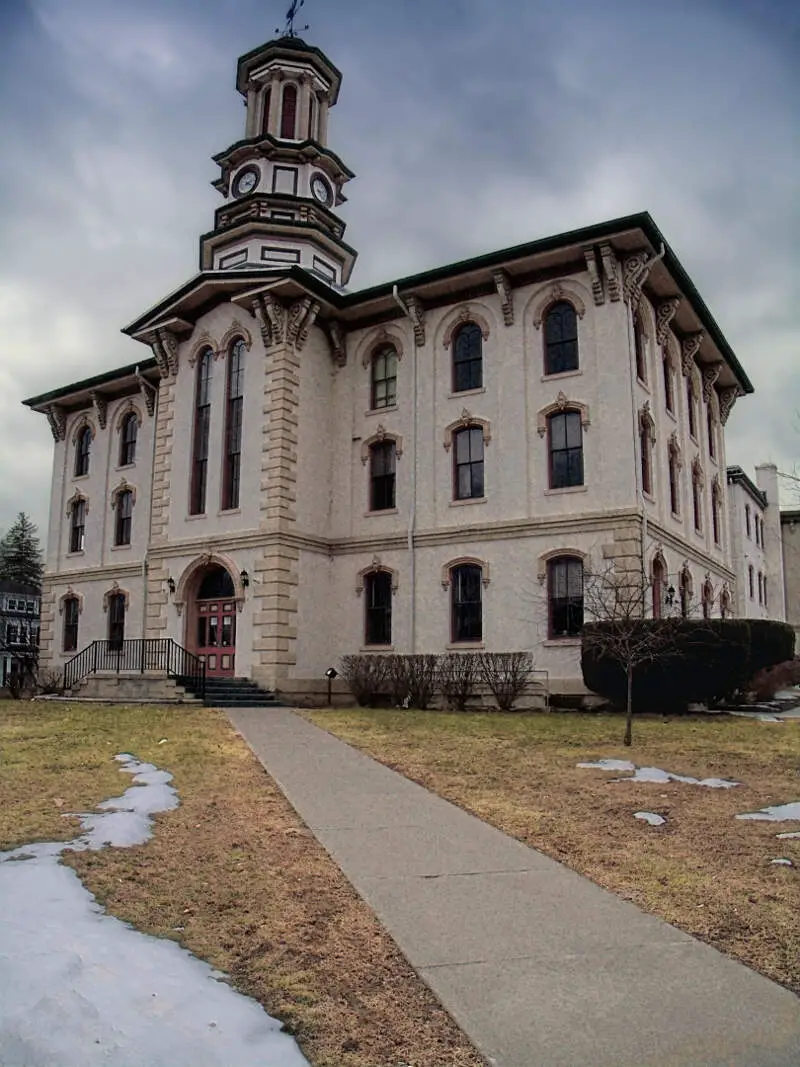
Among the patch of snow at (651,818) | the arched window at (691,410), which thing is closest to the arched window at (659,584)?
the arched window at (691,410)

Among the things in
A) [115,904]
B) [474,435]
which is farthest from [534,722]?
[115,904]

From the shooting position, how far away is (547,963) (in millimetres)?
4559

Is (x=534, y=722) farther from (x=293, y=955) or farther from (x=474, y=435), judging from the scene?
(x=293, y=955)

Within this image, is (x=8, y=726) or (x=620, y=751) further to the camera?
(x=8, y=726)

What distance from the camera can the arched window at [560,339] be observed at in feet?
77.5

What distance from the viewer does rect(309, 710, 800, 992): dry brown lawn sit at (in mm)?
5539

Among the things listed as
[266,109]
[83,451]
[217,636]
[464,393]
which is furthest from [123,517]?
[266,109]

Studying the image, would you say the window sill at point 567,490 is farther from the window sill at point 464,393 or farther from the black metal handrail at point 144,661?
the black metal handrail at point 144,661

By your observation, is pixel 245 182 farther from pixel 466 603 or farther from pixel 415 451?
pixel 466 603

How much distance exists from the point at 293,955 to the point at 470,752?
840 cm

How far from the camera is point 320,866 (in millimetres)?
6570

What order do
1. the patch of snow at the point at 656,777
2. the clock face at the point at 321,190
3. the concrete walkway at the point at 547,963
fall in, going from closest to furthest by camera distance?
the concrete walkway at the point at 547,963
the patch of snow at the point at 656,777
the clock face at the point at 321,190

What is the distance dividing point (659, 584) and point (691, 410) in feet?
28.1

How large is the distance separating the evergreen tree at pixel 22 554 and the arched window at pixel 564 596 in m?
67.3
